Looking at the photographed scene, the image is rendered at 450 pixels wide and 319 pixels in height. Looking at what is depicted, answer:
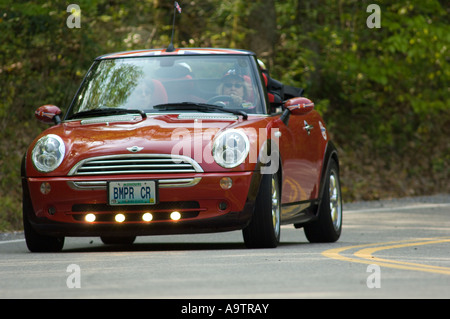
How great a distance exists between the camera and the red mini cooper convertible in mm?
8758

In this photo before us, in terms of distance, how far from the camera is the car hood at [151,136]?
8.77 meters

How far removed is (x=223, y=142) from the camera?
28.8ft

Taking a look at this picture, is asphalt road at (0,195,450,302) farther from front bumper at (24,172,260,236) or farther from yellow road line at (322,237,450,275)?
front bumper at (24,172,260,236)

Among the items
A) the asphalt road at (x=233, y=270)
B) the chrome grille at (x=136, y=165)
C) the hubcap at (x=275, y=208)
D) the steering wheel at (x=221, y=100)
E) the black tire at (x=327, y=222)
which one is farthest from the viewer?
the black tire at (x=327, y=222)

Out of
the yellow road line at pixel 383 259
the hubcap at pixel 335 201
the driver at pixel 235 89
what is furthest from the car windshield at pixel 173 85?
the hubcap at pixel 335 201

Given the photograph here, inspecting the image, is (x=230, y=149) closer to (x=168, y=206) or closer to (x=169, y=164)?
(x=169, y=164)

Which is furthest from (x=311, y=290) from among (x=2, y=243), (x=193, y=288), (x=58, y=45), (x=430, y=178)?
(x=430, y=178)

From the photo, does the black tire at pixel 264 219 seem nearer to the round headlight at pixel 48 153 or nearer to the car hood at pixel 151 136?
the car hood at pixel 151 136

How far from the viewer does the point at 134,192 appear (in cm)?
875

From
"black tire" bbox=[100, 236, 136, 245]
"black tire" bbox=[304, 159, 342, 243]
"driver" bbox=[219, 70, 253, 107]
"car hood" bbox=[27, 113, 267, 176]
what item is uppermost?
"driver" bbox=[219, 70, 253, 107]

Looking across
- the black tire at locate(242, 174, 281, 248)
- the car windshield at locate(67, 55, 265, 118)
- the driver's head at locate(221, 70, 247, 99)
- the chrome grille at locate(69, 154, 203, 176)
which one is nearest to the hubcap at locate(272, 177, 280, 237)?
the black tire at locate(242, 174, 281, 248)

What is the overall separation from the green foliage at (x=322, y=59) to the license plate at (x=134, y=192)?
9.55 meters

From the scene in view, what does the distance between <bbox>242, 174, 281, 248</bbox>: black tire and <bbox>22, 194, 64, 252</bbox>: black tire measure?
173 cm
